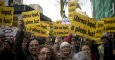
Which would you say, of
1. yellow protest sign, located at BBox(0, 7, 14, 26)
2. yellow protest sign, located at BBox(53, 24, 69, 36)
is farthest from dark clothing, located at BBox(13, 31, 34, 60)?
yellow protest sign, located at BBox(53, 24, 69, 36)

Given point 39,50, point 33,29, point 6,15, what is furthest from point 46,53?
point 33,29

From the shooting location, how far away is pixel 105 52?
988 centimetres

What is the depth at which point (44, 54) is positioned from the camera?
5172 millimetres

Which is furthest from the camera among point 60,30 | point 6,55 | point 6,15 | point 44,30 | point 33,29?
point 44,30

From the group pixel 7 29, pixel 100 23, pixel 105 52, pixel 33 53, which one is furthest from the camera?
pixel 7 29

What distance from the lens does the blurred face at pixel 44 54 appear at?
16.9 ft

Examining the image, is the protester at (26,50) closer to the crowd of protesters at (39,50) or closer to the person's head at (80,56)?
the crowd of protesters at (39,50)

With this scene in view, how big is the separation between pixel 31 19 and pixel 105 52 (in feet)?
13.3

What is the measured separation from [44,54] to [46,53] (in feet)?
0.11

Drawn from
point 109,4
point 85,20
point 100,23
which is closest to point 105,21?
point 100,23

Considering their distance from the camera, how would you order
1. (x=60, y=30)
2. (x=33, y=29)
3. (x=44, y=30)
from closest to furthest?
(x=33, y=29) → (x=60, y=30) → (x=44, y=30)

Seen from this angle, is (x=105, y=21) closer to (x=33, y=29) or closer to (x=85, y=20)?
(x=85, y=20)

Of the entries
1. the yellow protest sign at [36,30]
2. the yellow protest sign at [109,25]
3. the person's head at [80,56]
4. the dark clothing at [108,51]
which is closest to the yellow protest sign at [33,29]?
the yellow protest sign at [36,30]

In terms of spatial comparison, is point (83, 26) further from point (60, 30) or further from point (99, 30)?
point (60, 30)
